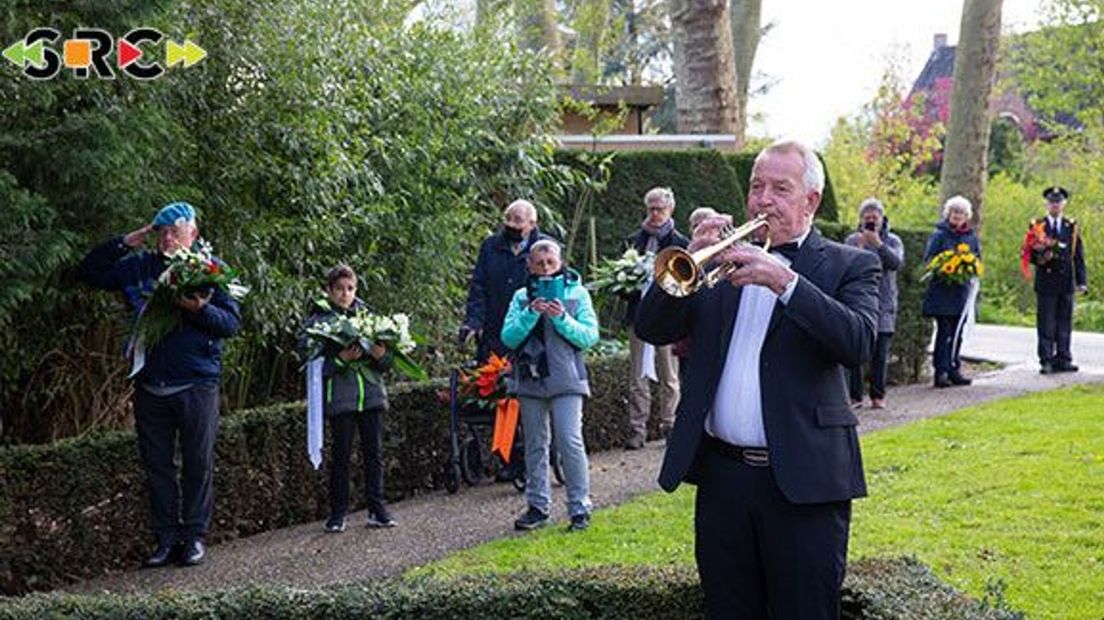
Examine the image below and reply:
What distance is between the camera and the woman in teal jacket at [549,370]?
376 inches

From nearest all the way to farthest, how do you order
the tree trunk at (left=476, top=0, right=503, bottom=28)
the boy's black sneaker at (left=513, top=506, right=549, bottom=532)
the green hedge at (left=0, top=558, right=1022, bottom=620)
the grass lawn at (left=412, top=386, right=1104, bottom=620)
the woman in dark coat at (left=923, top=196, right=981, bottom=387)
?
the green hedge at (left=0, top=558, right=1022, bottom=620), the grass lawn at (left=412, top=386, right=1104, bottom=620), the boy's black sneaker at (left=513, top=506, right=549, bottom=532), the woman in dark coat at (left=923, top=196, right=981, bottom=387), the tree trunk at (left=476, top=0, right=503, bottom=28)

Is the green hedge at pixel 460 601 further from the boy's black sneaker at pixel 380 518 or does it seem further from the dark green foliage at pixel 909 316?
the dark green foliage at pixel 909 316

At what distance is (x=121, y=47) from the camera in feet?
30.3

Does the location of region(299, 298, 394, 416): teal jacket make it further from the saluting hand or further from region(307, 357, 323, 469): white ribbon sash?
the saluting hand

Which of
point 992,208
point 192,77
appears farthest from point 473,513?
point 992,208

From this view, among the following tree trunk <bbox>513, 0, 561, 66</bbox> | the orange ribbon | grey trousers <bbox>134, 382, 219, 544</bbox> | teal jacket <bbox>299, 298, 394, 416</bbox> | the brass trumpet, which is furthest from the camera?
tree trunk <bbox>513, 0, 561, 66</bbox>

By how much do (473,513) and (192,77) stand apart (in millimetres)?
3619

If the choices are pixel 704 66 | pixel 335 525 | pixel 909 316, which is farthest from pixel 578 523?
pixel 704 66

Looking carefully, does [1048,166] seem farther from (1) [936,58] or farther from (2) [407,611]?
(2) [407,611]

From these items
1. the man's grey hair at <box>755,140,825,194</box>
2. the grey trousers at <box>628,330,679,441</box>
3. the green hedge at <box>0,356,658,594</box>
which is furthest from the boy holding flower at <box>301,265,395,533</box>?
the man's grey hair at <box>755,140,825,194</box>

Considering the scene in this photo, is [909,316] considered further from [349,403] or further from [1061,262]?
[349,403]

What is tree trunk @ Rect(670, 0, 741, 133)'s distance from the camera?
67.5ft

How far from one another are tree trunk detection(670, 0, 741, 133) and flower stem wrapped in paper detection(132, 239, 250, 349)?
12.5 metres

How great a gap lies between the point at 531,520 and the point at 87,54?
3.87 metres
